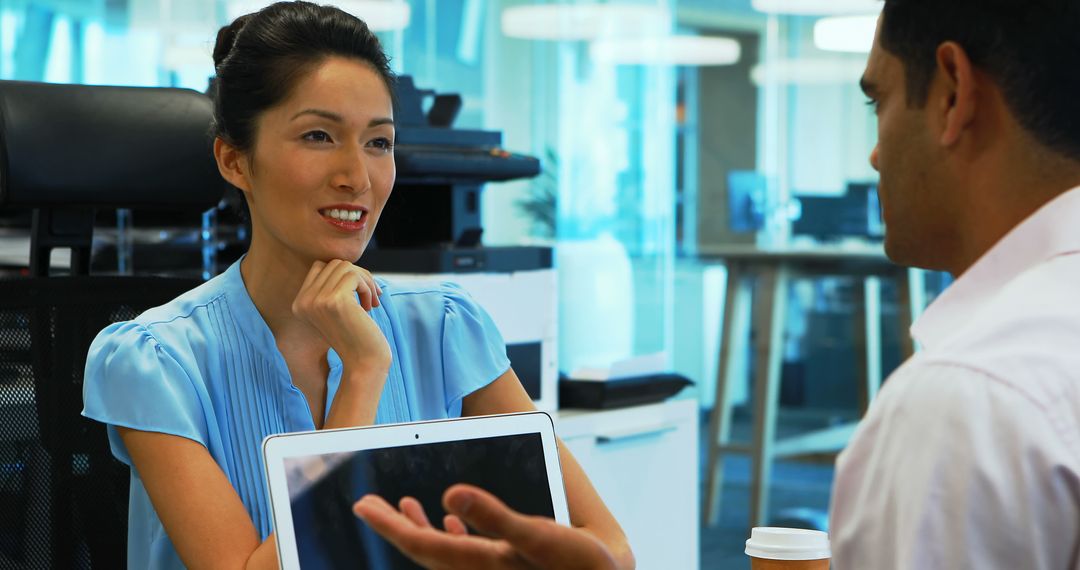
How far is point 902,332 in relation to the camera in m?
4.92

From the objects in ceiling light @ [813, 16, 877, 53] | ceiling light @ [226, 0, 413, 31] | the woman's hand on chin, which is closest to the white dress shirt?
the woman's hand on chin

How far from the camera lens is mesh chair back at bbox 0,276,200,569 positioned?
148 cm

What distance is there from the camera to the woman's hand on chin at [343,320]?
54.2 inches

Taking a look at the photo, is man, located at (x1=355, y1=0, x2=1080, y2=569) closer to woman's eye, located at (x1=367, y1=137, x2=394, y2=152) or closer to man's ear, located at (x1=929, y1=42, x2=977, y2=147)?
man's ear, located at (x1=929, y1=42, x2=977, y2=147)

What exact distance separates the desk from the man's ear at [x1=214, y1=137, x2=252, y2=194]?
362cm

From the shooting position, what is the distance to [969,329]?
0.63 m

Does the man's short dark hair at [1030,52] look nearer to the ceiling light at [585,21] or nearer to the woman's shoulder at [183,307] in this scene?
the woman's shoulder at [183,307]

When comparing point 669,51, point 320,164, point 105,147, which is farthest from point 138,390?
point 669,51

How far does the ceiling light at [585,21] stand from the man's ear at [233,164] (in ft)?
9.68

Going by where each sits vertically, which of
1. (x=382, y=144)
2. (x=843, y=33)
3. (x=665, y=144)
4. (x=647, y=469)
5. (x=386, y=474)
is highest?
(x=843, y=33)

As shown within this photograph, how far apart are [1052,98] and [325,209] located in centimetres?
92

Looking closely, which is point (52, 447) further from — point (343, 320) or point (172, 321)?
point (343, 320)

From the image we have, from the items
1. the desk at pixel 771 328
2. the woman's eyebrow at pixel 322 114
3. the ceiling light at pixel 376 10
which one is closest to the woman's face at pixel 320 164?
the woman's eyebrow at pixel 322 114

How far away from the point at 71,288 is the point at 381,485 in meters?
0.75
